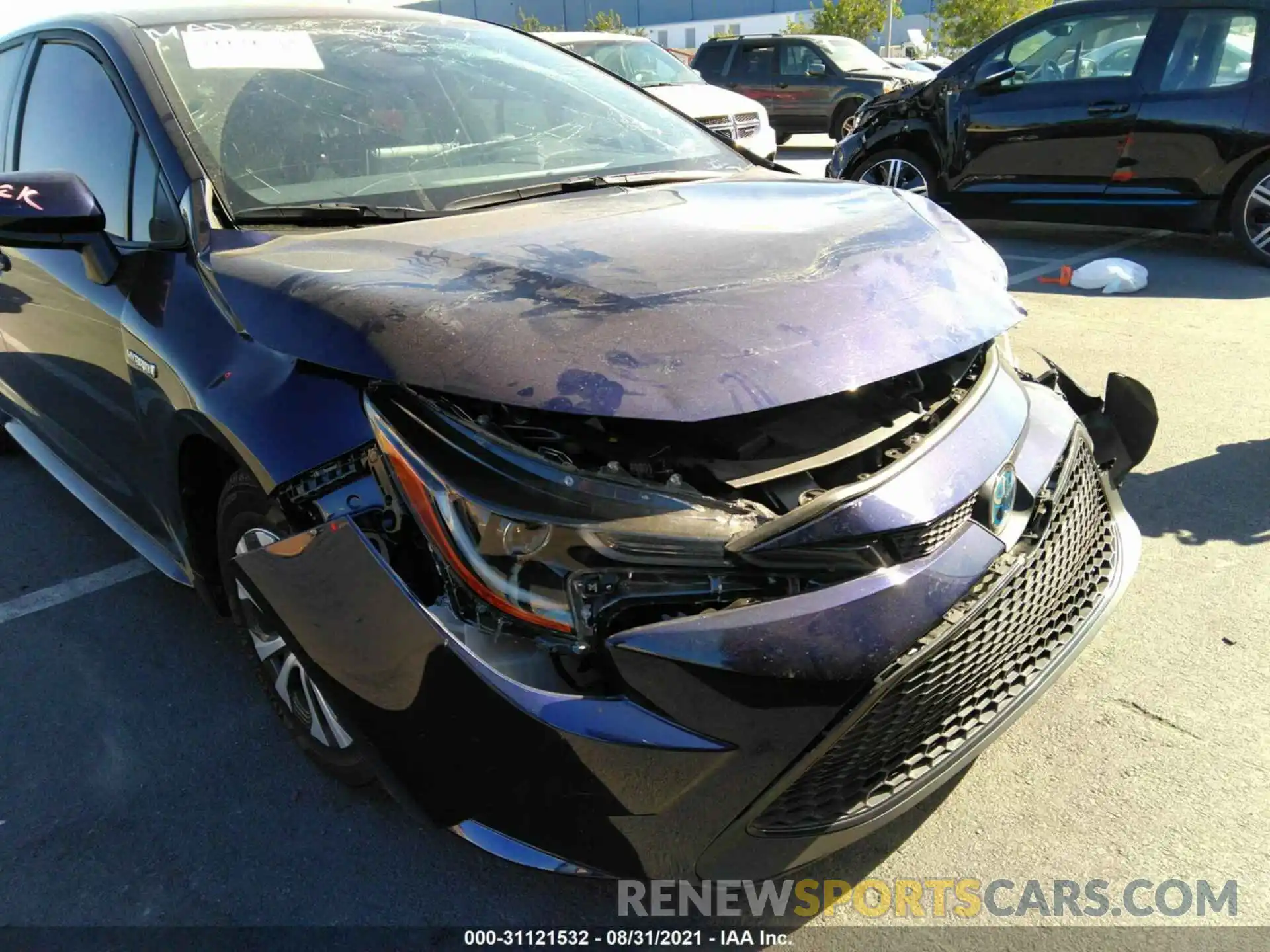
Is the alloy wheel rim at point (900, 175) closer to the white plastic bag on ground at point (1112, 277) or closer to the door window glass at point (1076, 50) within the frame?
the door window glass at point (1076, 50)

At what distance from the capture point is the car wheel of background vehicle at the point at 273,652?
2020 millimetres

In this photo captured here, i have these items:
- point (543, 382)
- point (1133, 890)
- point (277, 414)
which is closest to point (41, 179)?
point (277, 414)

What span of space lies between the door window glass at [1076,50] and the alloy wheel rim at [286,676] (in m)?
7.38

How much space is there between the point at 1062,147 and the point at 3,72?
6880 millimetres

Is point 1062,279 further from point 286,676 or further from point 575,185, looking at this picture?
point 286,676

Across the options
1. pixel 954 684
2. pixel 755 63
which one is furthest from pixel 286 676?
pixel 755 63

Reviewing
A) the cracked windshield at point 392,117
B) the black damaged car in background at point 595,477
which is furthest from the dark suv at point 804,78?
the black damaged car in background at point 595,477

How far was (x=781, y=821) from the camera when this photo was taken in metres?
1.64

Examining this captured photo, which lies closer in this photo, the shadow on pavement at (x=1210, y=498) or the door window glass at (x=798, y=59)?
the shadow on pavement at (x=1210, y=498)

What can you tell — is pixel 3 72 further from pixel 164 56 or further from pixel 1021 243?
pixel 1021 243

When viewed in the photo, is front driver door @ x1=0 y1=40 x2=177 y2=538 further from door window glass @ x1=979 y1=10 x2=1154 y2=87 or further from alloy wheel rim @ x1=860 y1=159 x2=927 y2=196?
door window glass @ x1=979 y1=10 x2=1154 y2=87

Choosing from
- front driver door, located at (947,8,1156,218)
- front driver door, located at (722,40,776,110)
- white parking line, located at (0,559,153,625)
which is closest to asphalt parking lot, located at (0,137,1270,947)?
white parking line, located at (0,559,153,625)

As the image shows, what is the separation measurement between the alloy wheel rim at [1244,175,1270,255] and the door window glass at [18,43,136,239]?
7.02m

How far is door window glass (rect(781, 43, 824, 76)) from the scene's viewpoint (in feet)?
51.2
